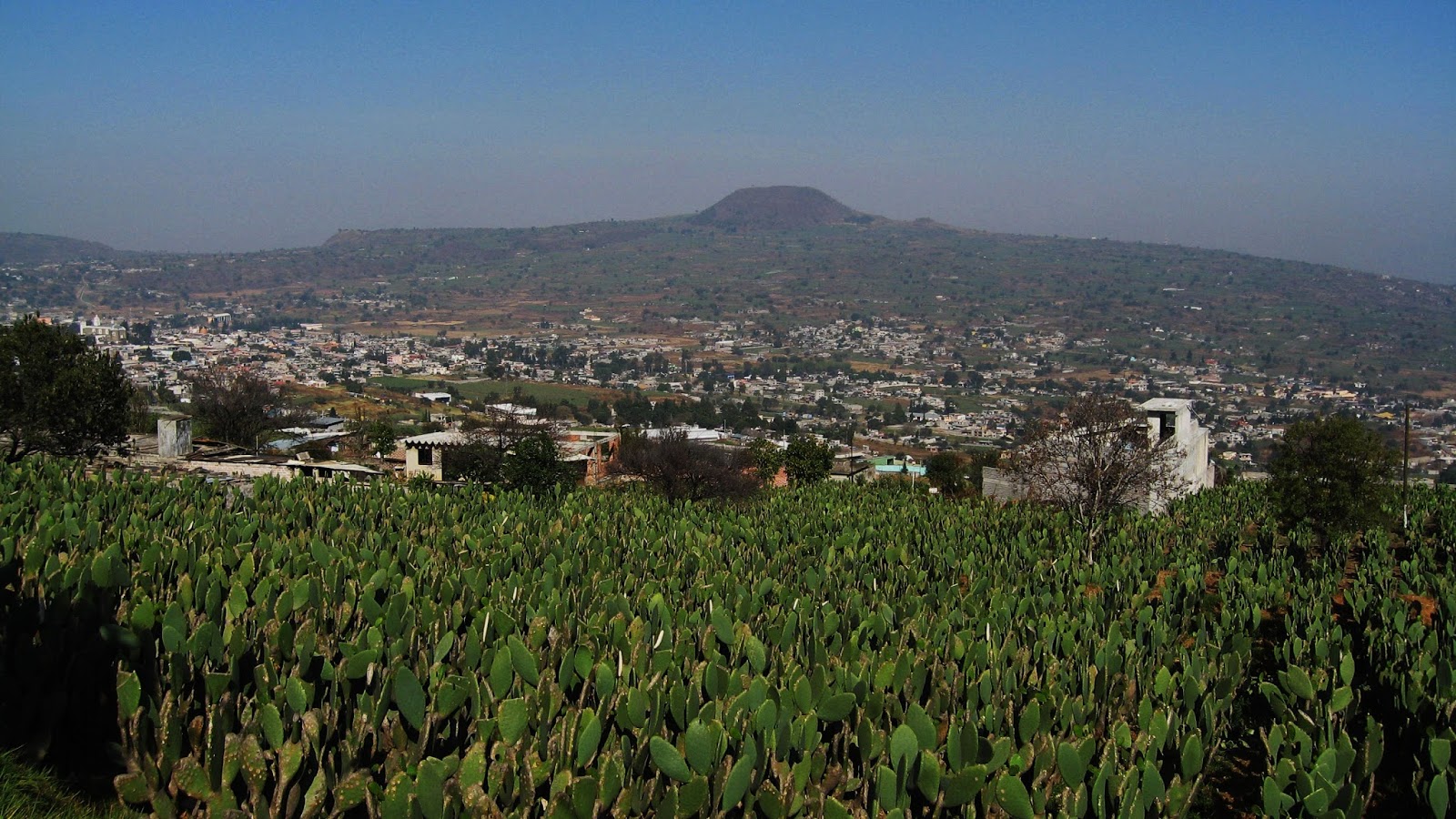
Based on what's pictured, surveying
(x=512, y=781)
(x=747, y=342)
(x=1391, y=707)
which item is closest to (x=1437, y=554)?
(x=1391, y=707)

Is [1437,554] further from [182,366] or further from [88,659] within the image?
[182,366]

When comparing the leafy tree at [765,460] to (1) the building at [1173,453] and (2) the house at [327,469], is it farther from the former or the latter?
(2) the house at [327,469]

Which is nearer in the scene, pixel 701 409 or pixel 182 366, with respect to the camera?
pixel 701 409

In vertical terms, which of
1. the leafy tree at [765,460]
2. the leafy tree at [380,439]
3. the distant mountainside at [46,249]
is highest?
the distant mountainside at [46,249]

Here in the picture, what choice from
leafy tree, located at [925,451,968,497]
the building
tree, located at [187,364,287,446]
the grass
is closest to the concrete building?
tree, located at [187,364,287,446]

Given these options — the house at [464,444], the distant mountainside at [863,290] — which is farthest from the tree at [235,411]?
the distant mountainside at [863,290]

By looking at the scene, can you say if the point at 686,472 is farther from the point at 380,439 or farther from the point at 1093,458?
the point at 380,439

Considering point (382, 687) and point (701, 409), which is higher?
point (382, 687)

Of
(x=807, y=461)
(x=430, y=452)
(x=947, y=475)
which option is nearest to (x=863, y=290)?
(x=947, y=475)
